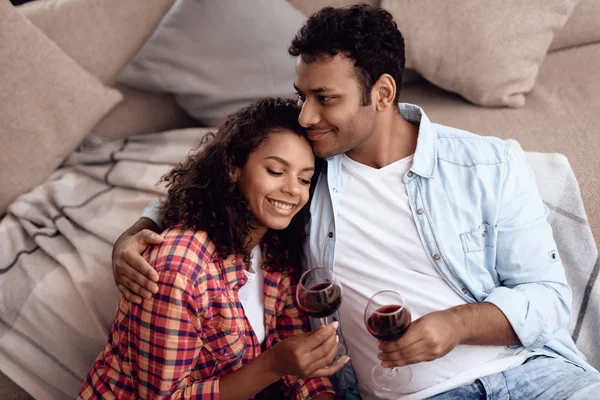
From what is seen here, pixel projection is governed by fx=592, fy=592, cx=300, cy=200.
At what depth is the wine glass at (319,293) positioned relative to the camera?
1322mm

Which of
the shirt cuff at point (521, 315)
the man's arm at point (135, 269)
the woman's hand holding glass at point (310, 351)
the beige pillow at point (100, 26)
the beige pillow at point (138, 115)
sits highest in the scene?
the beige pillow at point (100, 26)

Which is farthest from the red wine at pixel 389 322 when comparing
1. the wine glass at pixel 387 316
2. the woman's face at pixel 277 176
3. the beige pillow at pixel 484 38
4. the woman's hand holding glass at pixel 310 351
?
the beige pillow at pixel 484 38

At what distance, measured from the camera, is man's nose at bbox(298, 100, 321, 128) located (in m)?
1.45

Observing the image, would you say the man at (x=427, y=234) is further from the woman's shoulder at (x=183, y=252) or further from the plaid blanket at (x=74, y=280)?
the plaid blanket at (x=74, y=280)

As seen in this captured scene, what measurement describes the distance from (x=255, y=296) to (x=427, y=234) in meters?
0.48

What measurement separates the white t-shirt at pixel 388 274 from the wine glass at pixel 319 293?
0.66 ft

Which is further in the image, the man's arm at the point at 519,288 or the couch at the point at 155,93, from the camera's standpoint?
the couch at the point at 155,93

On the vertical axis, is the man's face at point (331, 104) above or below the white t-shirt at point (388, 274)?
above

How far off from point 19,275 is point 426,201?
1223mm

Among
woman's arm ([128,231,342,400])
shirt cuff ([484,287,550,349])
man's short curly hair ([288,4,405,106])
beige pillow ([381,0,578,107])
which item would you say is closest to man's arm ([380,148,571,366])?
shirt cuff ([484,287,550,349])

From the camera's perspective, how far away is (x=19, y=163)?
2.07 m

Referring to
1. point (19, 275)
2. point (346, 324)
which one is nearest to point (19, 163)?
point (19, 275)

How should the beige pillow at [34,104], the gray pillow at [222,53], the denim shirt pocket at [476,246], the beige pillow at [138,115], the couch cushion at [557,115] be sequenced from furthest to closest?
1. the beige pillow at [138,115]
2. the gray pillow at [222,53]
3. the beige pillow at [34,104]
4. the couch cushion at [557,115]
5. the denim shirt pocket at [476,246]

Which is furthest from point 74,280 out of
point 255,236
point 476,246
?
point 476,246
